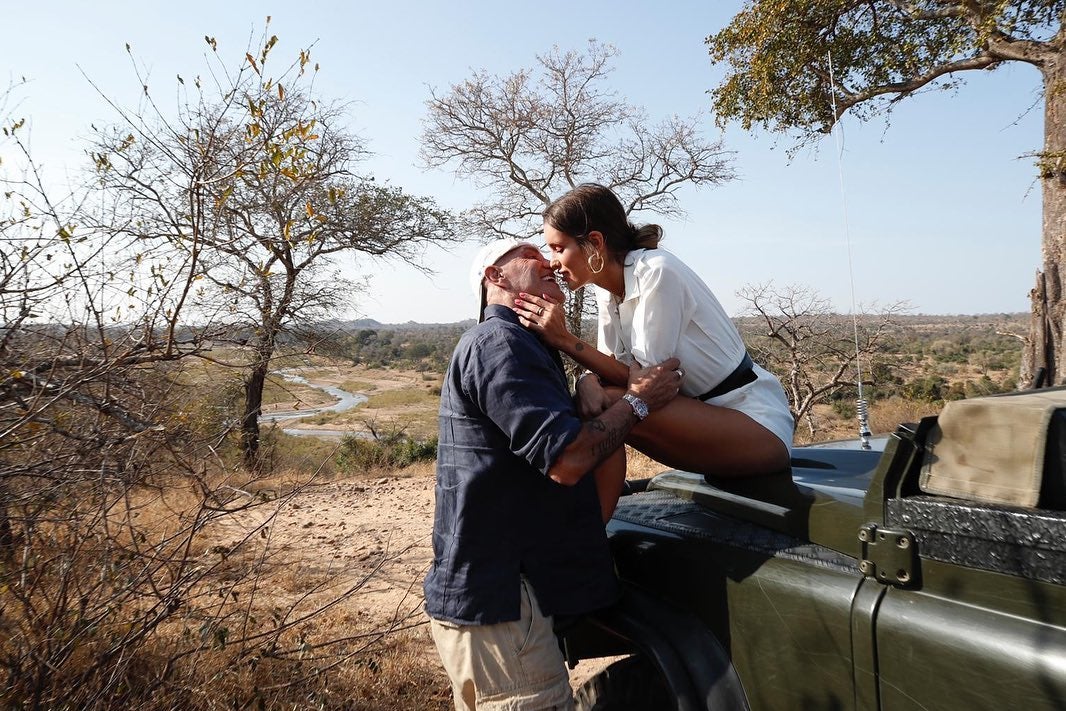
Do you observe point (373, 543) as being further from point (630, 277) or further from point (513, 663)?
point (513, 663)

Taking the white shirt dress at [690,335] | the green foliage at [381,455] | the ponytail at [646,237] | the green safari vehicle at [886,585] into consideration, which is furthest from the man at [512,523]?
the green foliage at [381,455]

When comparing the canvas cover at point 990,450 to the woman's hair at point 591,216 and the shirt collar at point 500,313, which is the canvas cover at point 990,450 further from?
the woman's hair at point 591,216

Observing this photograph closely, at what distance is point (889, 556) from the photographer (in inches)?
54.7

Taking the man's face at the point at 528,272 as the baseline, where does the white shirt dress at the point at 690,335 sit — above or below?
below

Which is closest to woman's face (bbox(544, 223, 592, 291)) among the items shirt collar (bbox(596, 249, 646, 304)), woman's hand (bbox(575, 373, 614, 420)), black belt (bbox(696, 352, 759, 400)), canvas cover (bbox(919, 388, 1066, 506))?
shirt collar (bbox(596, 249, 646, 304))

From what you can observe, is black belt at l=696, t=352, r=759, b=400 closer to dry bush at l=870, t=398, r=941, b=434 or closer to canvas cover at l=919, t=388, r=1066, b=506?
canvas cover at l=919, t=388, r=1066, b=506

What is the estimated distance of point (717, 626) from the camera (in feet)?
5.65

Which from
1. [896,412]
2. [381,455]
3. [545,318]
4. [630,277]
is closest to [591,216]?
[630,277]

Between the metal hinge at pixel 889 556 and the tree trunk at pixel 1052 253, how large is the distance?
8.49 metres

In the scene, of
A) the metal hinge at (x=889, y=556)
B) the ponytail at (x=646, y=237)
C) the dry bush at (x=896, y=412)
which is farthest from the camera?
the dry bush at (x=896, y=412)

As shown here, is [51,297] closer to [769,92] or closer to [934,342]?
[769,92]

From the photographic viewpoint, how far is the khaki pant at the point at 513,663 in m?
1.83

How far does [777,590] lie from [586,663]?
306 cm

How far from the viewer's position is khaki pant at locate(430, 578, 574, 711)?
1834 millimetres
